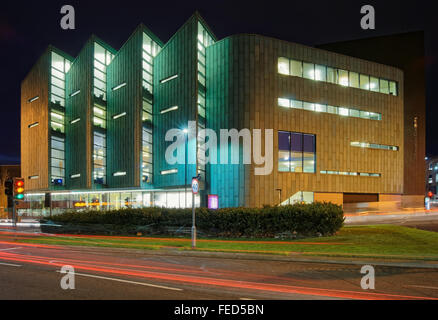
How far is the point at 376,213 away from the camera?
119ft

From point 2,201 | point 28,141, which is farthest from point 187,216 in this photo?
point 2,201

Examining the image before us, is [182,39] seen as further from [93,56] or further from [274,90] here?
[93,56]

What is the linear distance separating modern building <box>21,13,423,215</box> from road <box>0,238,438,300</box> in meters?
18.2

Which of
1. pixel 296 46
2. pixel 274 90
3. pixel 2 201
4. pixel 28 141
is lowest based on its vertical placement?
pixel 2 201

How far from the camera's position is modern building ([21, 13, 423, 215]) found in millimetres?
34375

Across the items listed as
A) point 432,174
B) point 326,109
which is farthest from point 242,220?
point 432,174

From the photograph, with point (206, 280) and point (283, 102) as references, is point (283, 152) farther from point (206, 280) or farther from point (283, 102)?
point (206, 280)

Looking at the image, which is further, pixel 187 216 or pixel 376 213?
pixel 376 213

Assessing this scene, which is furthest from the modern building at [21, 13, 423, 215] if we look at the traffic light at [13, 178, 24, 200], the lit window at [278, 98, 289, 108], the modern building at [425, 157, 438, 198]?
the modern building at [425, 157, 438, 198]

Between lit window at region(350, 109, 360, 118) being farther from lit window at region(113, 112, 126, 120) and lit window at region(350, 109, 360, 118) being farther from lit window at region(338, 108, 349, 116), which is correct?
lit window at region(113, 112, 126, 120)

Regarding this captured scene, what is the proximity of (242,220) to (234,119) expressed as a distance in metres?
16.0

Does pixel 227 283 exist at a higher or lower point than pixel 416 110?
lower

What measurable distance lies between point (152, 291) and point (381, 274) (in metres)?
7.05
